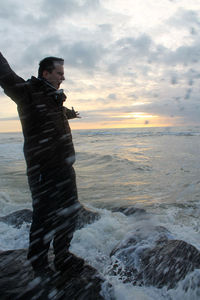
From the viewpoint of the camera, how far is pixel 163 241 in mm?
3617

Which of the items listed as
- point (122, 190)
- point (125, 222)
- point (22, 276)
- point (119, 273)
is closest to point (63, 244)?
point (22, 276)

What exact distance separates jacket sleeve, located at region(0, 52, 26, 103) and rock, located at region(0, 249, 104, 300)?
1963 mm

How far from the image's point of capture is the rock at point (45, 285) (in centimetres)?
235

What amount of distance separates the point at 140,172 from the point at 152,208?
4921mm

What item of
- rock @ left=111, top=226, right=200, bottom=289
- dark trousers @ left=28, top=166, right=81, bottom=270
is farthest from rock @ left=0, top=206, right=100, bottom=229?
dark trousers @ left=28, top=166, right=81, bottom=270

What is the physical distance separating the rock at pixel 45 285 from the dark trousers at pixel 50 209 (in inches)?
7.2

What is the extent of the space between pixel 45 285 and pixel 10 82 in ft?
6.93

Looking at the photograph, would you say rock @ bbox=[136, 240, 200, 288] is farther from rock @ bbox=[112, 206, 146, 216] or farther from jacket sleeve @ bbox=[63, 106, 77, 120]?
rock @ bbox=[112, 206, 146, 216]

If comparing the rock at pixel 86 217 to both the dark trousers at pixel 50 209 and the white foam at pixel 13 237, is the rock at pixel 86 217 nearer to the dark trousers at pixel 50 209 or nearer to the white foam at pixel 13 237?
the white foam at pixel 13 237

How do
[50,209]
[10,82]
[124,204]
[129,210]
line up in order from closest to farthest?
[10,82] → [50,209] → [129,210] → [124,204]

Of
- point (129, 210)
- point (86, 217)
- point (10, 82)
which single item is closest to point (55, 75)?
point (10, 82)

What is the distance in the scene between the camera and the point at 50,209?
242cm

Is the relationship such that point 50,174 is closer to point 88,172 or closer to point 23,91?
point 23,91

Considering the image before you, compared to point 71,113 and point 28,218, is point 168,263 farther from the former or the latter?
point 28,218
